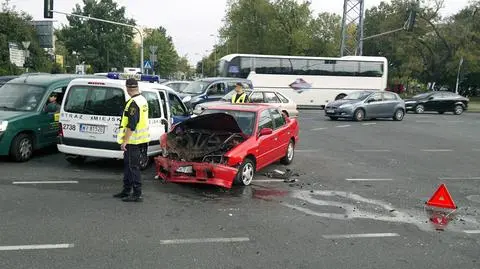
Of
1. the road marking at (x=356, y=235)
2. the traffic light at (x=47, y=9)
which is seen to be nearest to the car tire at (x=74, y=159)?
the road marking at (x=356, y=235)

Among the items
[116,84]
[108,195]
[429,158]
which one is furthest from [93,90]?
[429,158]

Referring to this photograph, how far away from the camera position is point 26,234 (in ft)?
18.8

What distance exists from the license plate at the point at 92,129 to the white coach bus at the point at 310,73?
22.9 metres

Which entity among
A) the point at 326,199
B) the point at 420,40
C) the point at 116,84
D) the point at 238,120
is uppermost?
the point at 420,40

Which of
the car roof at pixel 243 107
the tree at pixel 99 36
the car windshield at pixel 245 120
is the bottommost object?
the car windshield at pixel 245 120

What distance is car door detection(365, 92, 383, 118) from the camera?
2412cm

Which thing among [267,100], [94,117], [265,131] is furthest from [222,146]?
[267,100]

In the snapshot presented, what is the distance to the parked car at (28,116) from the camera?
32.7ft

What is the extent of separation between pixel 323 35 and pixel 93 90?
51.3m

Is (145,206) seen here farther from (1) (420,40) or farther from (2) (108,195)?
(1) (420,40)

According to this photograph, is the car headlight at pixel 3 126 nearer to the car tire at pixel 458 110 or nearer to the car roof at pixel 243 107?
the car roof at pixel 243 107

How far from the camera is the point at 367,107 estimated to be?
24062 mm

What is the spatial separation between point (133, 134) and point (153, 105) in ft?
8.93

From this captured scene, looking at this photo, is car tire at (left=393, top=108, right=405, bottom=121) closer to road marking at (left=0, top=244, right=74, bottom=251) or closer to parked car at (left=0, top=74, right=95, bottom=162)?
parked car at (left=0, top=74, right=95, bottom=162)
